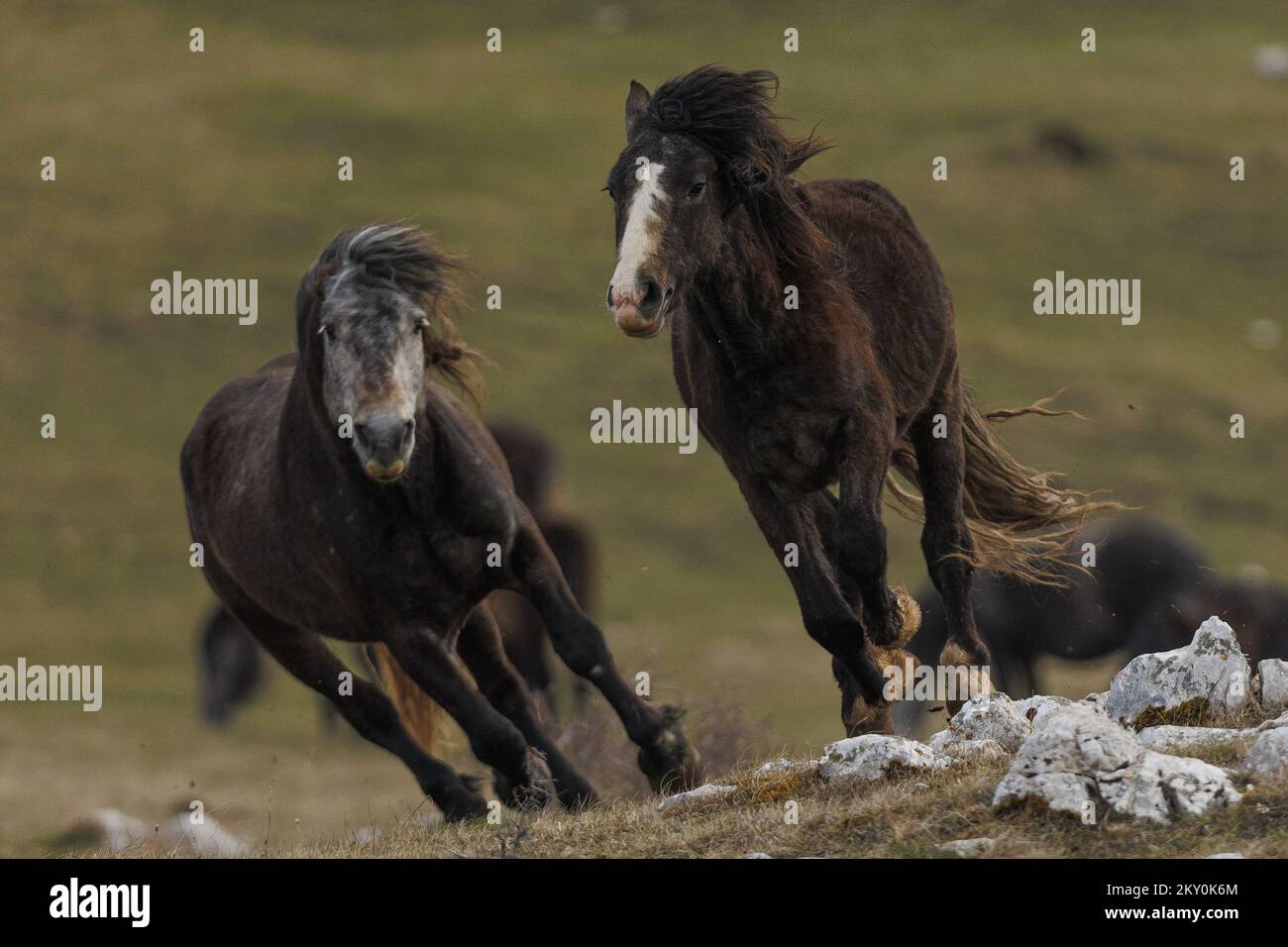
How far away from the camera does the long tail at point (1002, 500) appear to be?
10656 millimetres

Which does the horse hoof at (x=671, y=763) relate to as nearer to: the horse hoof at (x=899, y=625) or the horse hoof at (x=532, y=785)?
the horse hoof at (x=532, y=785)

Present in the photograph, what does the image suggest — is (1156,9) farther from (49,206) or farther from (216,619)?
(216,619)

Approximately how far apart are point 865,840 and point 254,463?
497cm

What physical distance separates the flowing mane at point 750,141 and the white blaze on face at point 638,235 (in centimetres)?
43

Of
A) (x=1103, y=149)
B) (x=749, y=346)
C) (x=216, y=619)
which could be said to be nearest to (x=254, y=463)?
(x=749, y=346)

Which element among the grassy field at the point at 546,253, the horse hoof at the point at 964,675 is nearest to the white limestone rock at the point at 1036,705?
the horse hoof at the point at 964,675

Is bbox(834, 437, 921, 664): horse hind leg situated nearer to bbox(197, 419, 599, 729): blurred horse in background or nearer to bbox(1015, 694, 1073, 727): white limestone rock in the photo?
bbox(1015, 694, 1073, 727): white limestone rock

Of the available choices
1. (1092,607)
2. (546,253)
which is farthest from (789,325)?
(546,253)

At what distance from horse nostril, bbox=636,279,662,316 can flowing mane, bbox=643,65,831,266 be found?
100 centimetres

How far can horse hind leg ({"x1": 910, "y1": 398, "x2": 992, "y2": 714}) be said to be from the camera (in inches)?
400

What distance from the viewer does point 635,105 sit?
875cm

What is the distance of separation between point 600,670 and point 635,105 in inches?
107

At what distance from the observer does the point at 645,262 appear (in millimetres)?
7816

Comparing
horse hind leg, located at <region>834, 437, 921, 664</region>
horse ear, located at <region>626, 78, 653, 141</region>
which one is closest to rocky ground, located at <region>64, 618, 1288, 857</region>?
horse hind leg, located at <region>834, 437, 921, 664</region>
